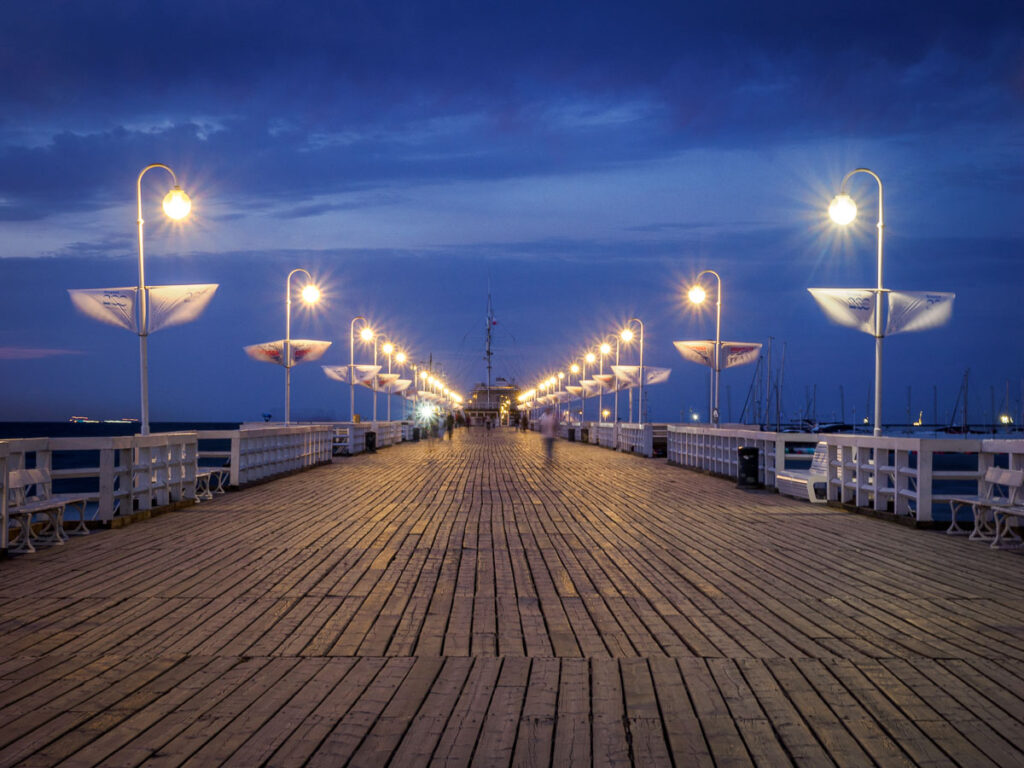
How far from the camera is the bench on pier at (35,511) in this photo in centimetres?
837

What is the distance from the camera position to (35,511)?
8.21 m

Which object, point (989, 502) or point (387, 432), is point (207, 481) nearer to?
point (989, 502)

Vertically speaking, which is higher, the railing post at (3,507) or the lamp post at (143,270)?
the lamp post at (143,270)

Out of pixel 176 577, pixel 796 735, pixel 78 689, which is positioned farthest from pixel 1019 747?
pixel 176 577

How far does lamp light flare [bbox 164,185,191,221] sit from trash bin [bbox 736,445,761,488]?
409 inches

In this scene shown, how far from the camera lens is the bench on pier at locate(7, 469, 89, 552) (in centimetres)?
837

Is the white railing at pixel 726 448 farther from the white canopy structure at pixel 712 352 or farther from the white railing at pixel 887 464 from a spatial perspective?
the white canopy structure at pixel 712 352

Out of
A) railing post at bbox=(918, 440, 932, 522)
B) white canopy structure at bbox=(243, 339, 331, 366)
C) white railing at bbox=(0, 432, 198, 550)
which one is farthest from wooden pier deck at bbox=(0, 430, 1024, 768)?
white canopy structure at bbox=(243, 339, 331, 366)

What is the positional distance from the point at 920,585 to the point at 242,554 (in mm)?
6044

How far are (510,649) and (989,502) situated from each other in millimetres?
6829

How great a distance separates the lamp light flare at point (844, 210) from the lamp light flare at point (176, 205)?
30.9 ft

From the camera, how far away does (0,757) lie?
3.43 metres

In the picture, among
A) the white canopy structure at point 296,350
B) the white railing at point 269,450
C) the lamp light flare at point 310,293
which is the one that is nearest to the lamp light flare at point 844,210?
the white railing at point 269,450

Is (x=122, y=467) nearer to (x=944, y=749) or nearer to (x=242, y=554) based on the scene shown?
(x=242, y=554)
